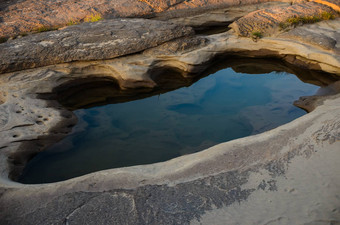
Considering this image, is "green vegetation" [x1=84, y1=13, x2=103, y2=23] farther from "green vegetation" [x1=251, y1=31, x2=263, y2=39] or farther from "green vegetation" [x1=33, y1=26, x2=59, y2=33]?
"green vegetation" [x1=251, y1=31, x2=263, y2=39]

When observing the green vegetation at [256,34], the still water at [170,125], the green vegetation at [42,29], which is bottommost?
the still water at [170,125]

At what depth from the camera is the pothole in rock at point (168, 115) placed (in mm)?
5035

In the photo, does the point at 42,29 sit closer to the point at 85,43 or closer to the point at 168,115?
the point at 85,43

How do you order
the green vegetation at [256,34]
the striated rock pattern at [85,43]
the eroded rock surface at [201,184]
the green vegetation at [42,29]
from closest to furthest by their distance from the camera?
the eroded rock surface at [201,184]
the striated rock pattern at [85,43]
the green vegetation at [256,34]
the green vegetation at [42,29]

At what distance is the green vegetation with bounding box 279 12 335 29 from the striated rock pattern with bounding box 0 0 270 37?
233 cm

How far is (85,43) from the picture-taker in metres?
6.73

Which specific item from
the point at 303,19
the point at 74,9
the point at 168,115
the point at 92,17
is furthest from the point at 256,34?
the point at 74,9

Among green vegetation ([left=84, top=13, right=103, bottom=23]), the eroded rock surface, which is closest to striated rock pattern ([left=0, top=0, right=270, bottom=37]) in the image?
green vegetation ([left=84, top=13, right=103, bottom=23])

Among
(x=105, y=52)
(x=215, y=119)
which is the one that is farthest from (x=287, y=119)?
(x=105, y=52)

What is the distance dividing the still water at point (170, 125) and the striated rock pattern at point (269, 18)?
121cm

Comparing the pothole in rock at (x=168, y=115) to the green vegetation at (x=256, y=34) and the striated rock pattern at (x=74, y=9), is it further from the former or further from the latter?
the striated rock pattern at (x=74, y=9)

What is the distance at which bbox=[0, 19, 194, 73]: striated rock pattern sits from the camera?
21.4 ft

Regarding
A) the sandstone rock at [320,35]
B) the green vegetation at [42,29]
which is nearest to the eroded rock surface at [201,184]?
the sandstone rock at [320,35]

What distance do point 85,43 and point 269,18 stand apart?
419 centimetres
